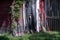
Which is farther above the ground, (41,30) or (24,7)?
(24,7)

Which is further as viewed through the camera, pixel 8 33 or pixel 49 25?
pixel 49 25

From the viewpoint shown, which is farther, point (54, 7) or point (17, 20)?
point (54, 7)

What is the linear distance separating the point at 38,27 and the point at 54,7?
1763mm

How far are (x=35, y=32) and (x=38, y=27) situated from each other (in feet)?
1.64

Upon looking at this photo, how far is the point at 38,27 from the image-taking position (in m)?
13.5

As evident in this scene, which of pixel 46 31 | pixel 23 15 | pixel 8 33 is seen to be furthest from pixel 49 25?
pixel 8 33

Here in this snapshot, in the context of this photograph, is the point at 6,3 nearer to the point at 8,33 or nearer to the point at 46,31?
the point at 8,33

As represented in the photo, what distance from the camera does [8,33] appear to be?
1270 centimetres

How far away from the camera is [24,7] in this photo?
13.4 meters

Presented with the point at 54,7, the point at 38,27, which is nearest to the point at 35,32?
the point at 38,27

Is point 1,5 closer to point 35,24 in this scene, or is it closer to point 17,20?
point 17,20

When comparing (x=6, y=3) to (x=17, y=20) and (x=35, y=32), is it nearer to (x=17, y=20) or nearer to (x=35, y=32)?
(x=17, y=20)

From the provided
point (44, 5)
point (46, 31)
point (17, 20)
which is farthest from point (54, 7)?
point (17, 20)

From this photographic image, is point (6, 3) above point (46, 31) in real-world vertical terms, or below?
above
